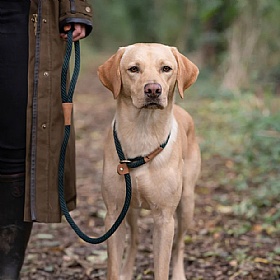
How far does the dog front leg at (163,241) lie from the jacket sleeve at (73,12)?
121 centimetres

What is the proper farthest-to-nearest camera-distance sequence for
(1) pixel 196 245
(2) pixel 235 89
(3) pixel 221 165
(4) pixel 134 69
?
1. (2) pixel 235 89
2. (3) pixel 221 165
3. (1) pixel 196 245
4. (4) pixel 134 69

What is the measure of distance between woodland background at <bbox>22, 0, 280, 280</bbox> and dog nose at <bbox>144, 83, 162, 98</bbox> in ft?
5.38

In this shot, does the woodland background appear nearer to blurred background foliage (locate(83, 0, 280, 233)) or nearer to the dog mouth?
blurred background foliage (locate(83, 0, 280, 233))

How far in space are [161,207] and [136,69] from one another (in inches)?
31.5

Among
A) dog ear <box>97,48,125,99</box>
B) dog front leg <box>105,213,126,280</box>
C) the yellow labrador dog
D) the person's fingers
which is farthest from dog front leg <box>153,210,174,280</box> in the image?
the person's fingers

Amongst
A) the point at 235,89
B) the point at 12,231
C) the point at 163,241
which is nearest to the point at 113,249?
the point at 163,241

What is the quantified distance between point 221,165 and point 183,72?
4018mm

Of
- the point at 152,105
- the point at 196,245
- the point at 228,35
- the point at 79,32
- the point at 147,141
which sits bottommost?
the point at 196,245

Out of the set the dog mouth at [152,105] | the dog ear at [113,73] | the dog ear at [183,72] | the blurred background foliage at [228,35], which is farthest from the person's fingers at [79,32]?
the blurred background foliage at [228,35]

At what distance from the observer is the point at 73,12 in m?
3.22

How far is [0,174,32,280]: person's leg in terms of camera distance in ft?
11.4

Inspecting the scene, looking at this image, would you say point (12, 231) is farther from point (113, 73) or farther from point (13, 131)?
point (113, 73)

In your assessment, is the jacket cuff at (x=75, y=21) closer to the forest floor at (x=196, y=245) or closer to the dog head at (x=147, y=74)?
the dog head at (x=147, y=74)

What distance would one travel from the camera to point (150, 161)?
325 cm
